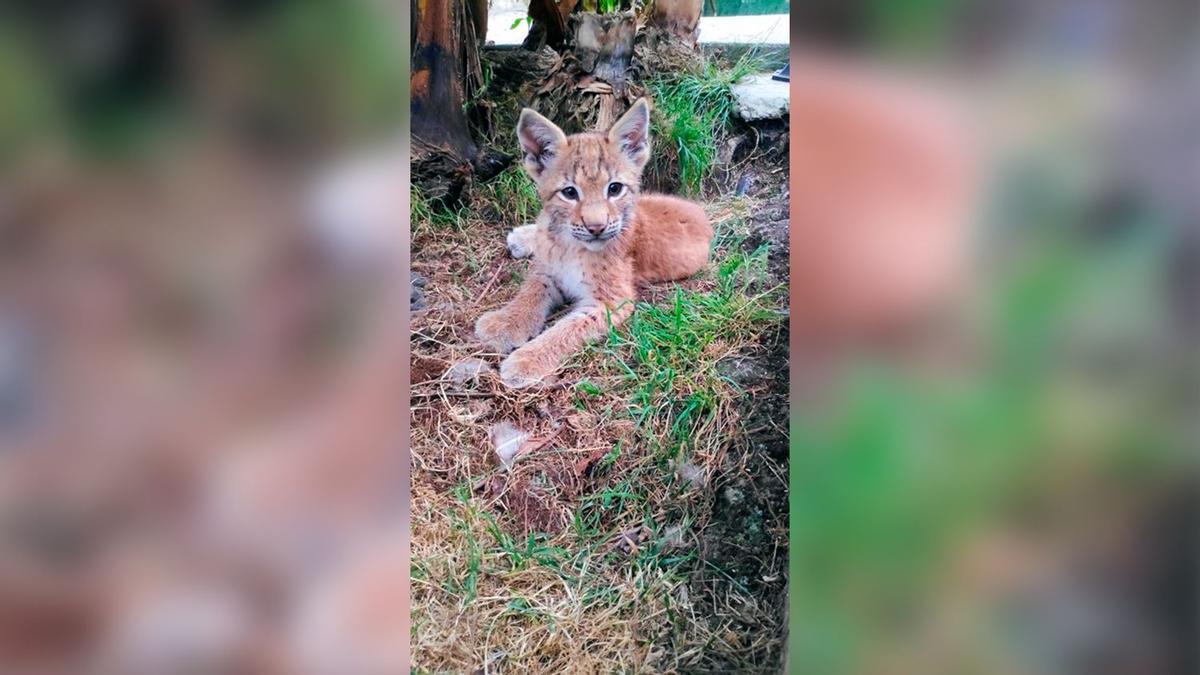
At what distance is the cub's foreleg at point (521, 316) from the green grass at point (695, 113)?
0.24m

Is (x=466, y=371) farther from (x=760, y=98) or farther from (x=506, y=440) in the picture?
(x=760, y=98)

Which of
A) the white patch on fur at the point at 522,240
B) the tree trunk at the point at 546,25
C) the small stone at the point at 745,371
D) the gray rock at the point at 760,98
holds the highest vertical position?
the tree trunk at the point at 546,25

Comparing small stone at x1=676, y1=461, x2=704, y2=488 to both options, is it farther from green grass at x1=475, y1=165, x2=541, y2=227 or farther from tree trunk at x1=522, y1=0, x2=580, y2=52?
tree trunk at x1=522, y1=0, x2=580, y2=52

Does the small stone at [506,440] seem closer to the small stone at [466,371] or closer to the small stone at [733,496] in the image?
the small stone at [466,371]

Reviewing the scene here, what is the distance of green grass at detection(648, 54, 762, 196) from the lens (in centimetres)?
127

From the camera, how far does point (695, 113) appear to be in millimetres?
1287

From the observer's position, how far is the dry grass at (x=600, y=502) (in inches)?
47.1
